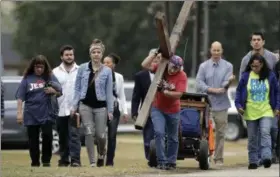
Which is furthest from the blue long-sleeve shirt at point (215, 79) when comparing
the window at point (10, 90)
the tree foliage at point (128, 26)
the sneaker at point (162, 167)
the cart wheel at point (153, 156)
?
the tree foliage at point (128, 26)

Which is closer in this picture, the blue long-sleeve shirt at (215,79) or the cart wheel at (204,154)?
the cart wheel at (204,154)

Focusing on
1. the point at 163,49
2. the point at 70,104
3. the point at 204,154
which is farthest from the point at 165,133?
the point at 70,104

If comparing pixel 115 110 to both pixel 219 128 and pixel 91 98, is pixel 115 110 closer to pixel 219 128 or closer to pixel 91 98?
pixel 91 98

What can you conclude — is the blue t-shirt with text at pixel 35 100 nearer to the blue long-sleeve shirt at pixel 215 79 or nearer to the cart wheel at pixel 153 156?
the cart wheel at pixel 153 156

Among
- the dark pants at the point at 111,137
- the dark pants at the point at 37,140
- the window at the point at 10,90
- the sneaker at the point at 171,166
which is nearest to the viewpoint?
the sneaker at the point at 171,166

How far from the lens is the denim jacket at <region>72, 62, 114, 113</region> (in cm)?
1384

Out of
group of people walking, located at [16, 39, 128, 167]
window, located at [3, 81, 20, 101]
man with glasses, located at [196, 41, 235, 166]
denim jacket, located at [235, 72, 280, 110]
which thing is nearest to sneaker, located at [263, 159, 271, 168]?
denim jacket, located at [235, 72, 280, 110]

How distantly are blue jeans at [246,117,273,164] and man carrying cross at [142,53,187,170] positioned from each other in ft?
4.59

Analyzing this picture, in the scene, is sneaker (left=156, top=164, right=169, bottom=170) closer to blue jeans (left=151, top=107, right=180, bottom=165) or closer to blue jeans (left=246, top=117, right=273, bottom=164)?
blue jeans (left=151, top=107, right=180, bottom=165)

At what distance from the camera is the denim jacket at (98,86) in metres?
13.8

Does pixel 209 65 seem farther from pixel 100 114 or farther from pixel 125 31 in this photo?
pixel 125 31

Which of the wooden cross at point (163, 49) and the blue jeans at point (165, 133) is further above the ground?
the wooden cross at point (163, 49)

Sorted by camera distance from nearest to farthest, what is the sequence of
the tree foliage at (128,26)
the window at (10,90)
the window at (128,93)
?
the window at (10,90)
the window at (128,93)
the tree foliage at (128,26)

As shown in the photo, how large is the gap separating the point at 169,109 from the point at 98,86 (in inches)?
49.7
